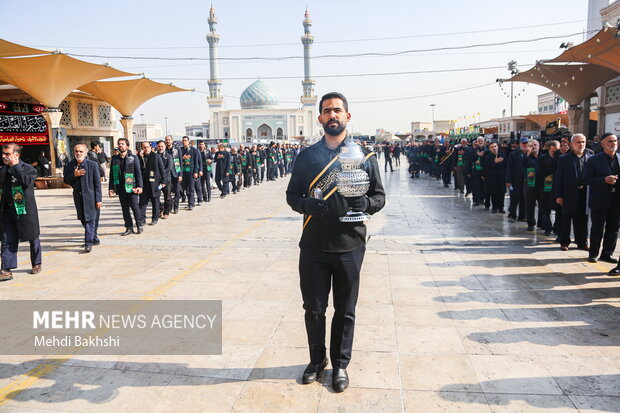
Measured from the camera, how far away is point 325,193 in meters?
2.95

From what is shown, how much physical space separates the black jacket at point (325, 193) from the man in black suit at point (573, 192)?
5.07 metres

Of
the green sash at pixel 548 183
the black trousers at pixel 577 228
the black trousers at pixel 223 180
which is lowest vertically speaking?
the black trousers at pixel 577 228

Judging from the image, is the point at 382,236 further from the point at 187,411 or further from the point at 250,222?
the point at 187,411

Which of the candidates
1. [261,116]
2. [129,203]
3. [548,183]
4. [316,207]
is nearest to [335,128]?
[316,207]

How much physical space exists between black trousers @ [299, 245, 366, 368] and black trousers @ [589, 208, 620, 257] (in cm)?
471

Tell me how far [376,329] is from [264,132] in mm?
87159

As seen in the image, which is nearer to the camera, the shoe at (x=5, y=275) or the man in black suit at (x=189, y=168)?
the shoe at (x=5, y=275)

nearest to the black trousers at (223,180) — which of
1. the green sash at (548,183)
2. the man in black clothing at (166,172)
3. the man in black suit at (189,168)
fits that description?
the man in black suit at (189,168)

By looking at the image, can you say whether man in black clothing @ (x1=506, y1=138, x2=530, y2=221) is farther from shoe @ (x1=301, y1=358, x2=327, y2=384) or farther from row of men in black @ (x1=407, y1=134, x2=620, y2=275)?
shoe @ (x1=301, y1=358, x2=327, y2=384)

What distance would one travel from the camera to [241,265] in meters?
6.43

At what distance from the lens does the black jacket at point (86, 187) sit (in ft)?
24.1

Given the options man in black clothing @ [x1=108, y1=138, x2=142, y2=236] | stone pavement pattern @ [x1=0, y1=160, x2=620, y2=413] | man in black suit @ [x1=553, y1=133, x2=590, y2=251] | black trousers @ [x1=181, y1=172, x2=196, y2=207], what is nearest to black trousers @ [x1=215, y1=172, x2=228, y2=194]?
black trousers @ [x1=181, y1=172, x2=196, y2=207]

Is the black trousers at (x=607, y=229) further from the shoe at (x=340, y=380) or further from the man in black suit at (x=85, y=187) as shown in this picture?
the man in black suit at (x=85, y=187)

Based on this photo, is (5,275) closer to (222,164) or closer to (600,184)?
(600,184)
